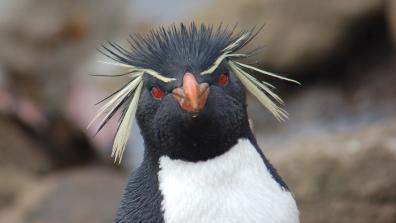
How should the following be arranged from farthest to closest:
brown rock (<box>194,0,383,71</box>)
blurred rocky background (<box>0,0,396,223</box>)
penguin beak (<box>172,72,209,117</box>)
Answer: brown rock (<box>194,0,383,71</box>) → blurred rocky background (<box>0,0,396,223</box>) → penguin beak (<box>172,72,209,117</box>)

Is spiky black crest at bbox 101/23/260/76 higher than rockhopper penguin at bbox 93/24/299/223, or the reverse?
spiky black crest at bbox 101/23/260/76

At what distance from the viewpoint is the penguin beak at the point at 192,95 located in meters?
3.64

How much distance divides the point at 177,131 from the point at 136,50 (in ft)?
1.46

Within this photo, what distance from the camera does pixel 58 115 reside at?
9164mm

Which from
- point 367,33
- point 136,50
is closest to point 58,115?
point 367,33

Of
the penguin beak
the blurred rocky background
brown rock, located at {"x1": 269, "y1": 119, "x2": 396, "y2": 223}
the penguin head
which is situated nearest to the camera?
the penguin beak

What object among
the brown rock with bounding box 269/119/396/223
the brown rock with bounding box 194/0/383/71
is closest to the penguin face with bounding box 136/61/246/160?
the brown rock with bounding box 269/119/396/223

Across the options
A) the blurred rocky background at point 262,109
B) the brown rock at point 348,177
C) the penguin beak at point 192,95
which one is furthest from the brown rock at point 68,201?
the penguin beak at point 192,95

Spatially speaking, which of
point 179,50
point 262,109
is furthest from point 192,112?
point 262,109

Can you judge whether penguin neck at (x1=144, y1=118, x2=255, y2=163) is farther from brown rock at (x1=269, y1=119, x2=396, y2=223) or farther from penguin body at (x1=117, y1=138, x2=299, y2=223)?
brown rock at (x1=269, y1=119, x2=396, y2=223)

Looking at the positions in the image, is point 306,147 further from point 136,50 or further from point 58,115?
point 58,115

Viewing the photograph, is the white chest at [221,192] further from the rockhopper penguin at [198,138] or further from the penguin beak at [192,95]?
the penguin beak at [192,95]

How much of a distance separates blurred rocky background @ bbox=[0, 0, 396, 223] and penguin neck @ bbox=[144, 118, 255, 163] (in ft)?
6.98

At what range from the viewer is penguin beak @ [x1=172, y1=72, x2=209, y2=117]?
3645 millimetres
